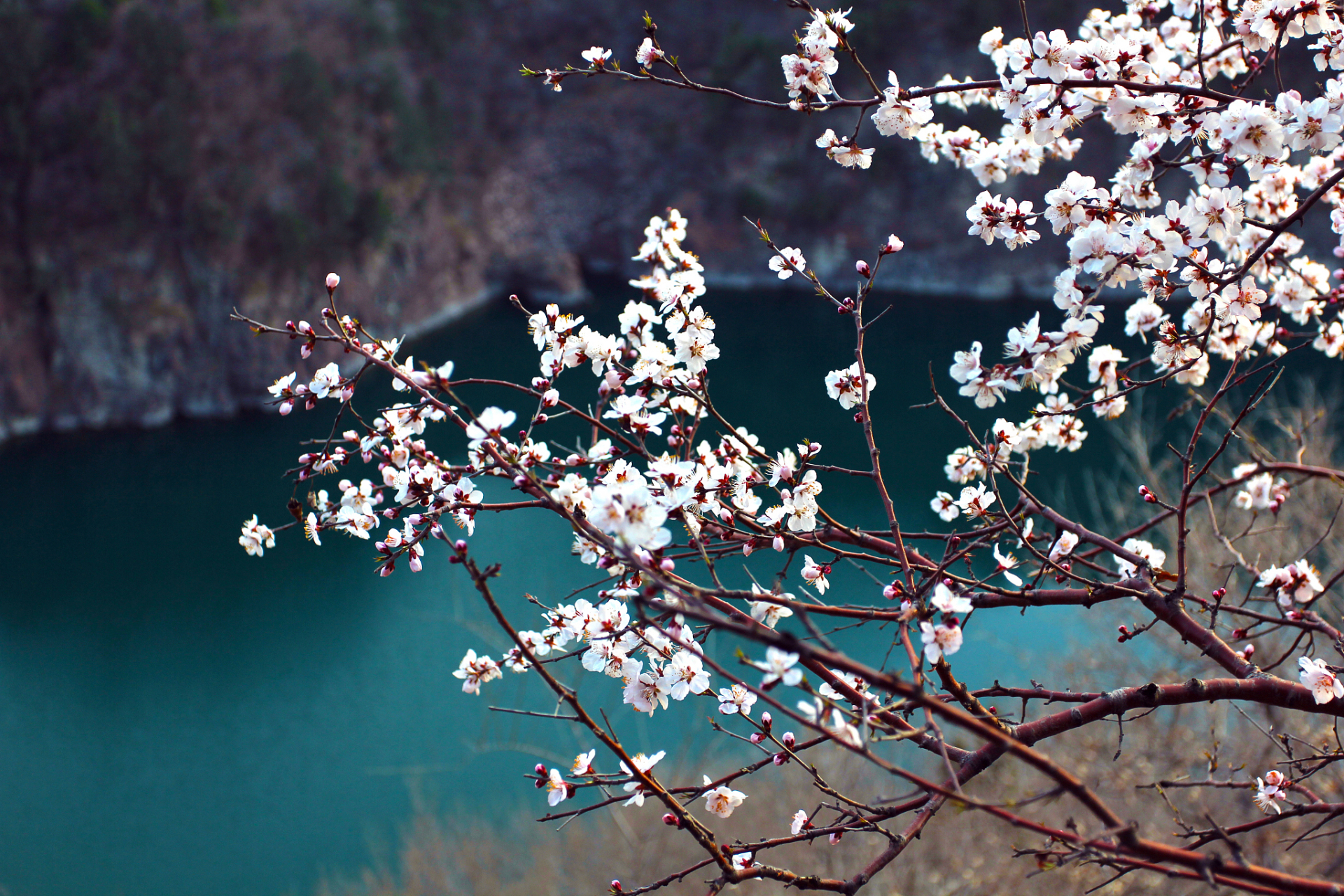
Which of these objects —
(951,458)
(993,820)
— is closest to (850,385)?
(951,458)

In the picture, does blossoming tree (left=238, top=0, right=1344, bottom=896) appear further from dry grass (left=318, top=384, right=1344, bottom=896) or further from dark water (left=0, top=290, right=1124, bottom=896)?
dark water (left=0, top=290, right=1124, bottom=896)

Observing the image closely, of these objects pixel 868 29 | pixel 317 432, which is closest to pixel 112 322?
pixel 317 432

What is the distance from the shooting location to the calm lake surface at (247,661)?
10086 mm

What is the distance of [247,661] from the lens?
40.5 ft

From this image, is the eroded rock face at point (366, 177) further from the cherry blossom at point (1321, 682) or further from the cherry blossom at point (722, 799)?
the cherry blossom at point (1321, 682)

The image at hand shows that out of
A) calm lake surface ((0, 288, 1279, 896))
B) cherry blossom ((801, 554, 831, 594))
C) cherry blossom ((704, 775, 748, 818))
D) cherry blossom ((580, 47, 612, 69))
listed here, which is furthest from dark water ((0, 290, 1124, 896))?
cherry blossom ((580, 47, 612, 69))

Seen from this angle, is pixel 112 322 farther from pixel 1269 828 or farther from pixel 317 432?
pixel 1269 828

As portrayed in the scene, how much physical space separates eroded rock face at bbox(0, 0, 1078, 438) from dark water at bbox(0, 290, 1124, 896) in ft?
7.46

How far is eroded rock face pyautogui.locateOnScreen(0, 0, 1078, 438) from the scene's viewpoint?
18.7m

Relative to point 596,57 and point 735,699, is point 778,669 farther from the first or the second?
point 596,57

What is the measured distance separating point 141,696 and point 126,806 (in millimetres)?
1804

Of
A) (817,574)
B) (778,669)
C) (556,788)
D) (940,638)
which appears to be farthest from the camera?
(817,574)

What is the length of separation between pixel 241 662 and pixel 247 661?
63 millimetres

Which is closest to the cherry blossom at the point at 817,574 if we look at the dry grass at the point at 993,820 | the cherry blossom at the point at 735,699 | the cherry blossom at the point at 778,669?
the cherry blossom at the point at 735,699
